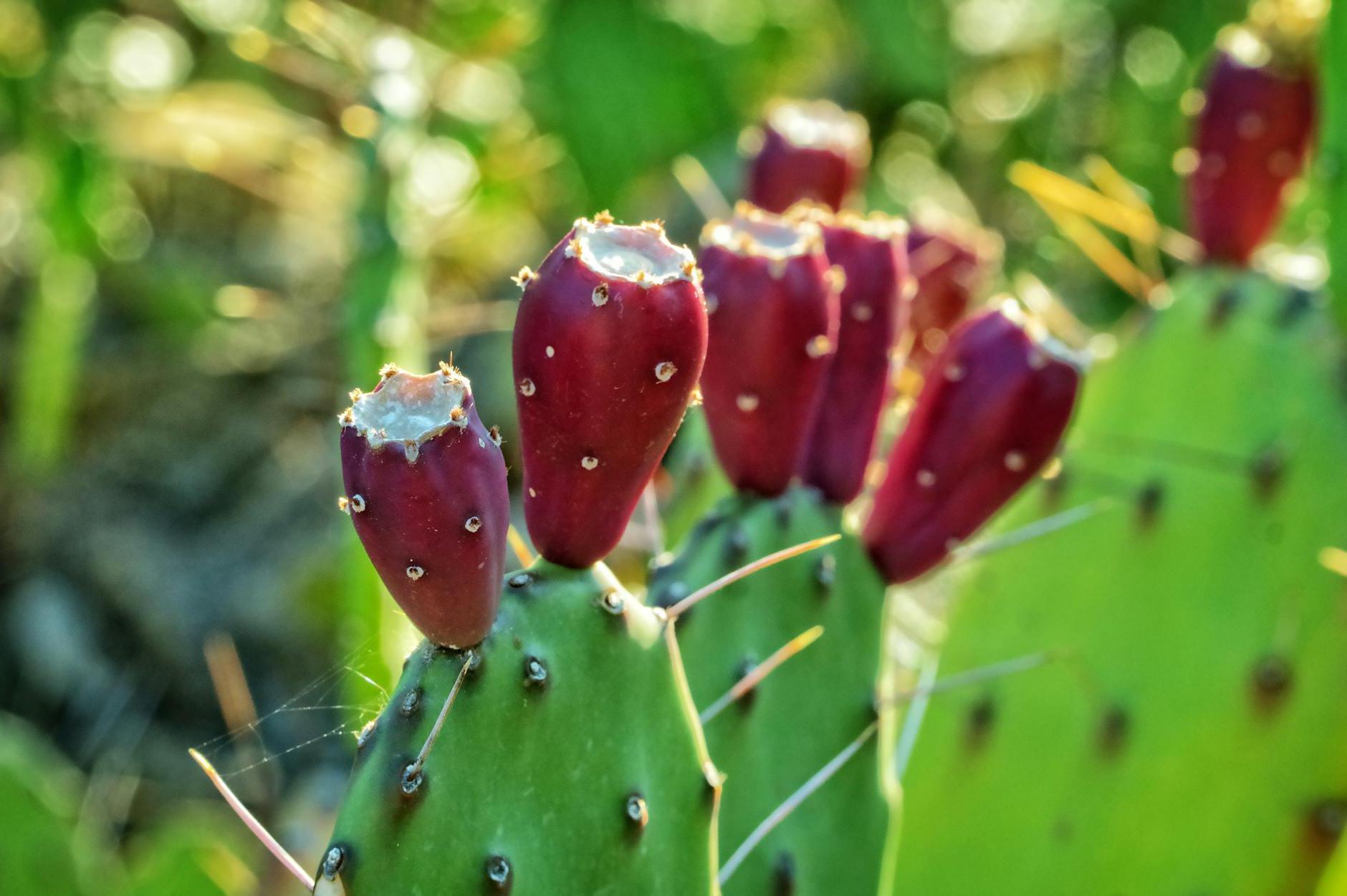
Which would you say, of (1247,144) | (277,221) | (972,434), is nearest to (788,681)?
(972,434)

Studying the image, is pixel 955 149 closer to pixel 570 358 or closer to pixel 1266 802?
pixel 1266 802

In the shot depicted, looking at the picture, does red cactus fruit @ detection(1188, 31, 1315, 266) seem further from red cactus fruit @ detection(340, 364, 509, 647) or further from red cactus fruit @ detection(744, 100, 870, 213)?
red cactus fruit @ detection(340, 364, 509, 647)

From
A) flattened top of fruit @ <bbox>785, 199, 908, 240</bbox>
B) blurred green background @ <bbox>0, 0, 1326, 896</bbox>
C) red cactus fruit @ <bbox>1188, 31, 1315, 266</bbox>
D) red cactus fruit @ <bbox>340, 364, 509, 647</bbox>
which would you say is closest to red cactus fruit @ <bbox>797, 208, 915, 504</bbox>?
flattened top of fruit @ <bbox>785, 199, 908, 240</bbox>

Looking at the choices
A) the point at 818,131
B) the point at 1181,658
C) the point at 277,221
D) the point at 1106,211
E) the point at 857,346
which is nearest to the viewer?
the point at 857,346

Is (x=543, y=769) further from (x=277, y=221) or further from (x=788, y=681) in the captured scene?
(x=277, y=221)

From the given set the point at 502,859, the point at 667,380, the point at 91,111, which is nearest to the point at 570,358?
the point at 667,380

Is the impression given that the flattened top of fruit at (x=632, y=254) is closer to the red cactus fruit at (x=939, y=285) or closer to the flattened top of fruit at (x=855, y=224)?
the flattened top of fruit at (x=855, y=224)
